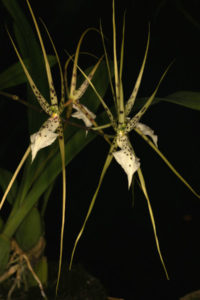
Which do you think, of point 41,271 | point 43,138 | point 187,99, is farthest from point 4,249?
point 187,99

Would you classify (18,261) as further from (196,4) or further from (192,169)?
(196,4)

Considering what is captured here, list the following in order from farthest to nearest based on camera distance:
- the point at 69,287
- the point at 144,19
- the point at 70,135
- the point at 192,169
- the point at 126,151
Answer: the point at 192,169
the point at 144,19
the point at 69,287
the point at 70,135
the point at 126,151

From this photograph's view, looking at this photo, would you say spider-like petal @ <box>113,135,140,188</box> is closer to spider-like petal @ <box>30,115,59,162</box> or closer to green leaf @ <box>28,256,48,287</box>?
spider-like petal @ <box>30,115,59,162</box>

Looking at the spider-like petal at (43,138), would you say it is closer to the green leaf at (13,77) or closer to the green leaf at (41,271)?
the green leaf at (13,77)

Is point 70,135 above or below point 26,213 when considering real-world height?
above

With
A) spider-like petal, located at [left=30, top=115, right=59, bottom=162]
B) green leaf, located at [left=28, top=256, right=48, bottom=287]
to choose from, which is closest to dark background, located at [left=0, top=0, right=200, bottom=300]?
green leaf, located at [left=28, top=256, right=48, bottom=287]

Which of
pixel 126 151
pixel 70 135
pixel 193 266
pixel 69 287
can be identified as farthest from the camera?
pixel 193 266


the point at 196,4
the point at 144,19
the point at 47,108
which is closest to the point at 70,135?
the point at 47,108

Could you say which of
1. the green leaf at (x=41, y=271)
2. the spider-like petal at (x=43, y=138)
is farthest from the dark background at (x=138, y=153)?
the spider-like petal at (x=43, y=138)

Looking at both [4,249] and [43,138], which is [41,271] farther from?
[43,138]
